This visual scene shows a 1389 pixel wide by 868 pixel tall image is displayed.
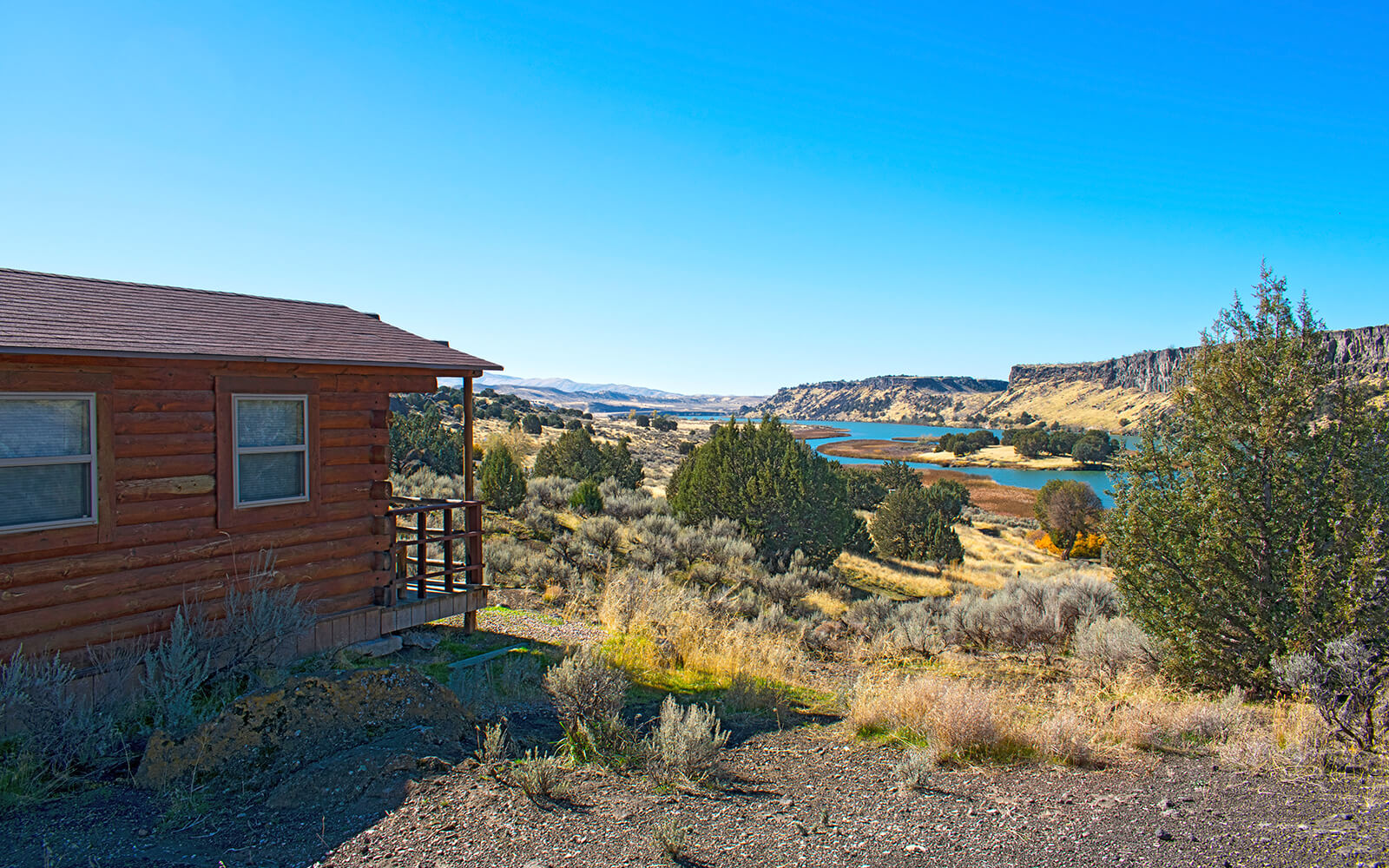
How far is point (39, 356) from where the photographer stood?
5.81 metres

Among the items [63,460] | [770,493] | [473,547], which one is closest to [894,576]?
[770,493]

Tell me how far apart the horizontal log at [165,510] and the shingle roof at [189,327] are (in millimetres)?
1332

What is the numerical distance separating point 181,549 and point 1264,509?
1047 centimetres

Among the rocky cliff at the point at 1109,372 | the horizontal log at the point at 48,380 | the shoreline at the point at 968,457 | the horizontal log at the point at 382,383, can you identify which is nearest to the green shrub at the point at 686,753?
the horizontal log at the point at 382,383

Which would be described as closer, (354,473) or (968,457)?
(354,473)

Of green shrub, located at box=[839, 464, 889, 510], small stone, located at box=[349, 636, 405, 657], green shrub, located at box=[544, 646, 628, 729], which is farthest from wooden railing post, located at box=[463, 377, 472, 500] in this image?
green shrub, located at box=[839, 464, 889, 510]

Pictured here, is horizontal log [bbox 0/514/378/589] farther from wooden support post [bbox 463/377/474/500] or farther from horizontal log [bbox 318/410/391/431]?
wooden support post [bbox 463/377/474/500]

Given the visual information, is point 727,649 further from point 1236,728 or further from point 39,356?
point 39,356

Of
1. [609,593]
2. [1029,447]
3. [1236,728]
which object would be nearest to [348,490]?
[609,593]

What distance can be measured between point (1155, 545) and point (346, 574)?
8.94 m

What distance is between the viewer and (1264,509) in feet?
25.0

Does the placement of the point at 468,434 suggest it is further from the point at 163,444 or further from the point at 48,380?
the point at 48,380

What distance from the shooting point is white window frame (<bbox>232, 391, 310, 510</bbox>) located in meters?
7.07

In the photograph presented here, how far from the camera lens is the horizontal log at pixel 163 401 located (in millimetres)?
6348
